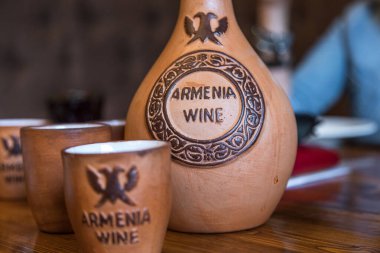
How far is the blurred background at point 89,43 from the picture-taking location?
2.08 meters

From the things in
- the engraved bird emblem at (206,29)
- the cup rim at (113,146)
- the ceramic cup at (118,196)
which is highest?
the engraved bird emblem at (206,29)

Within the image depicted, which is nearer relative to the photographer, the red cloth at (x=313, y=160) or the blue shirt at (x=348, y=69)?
the red cloth at (x=313, y=160)

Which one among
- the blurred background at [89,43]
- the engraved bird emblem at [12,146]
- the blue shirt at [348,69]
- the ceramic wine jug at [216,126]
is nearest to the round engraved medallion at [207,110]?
the ceramic wine jug at [216,126]

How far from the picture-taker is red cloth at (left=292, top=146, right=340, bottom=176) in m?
0.80

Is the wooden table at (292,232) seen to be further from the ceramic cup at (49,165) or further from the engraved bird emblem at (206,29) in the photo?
the engraved bird emblem at (206,29)

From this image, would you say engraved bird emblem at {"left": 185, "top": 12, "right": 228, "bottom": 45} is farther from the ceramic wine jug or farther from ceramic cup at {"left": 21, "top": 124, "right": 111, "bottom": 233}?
ceramic cup at {"left": 21, "top": 124, "right": 111, "bottom": 233}

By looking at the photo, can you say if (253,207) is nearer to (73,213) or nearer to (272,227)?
(272,227)

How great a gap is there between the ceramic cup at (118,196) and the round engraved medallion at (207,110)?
0.06 m

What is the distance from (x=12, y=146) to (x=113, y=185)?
312mm

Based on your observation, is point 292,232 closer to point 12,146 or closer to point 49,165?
point 49,165

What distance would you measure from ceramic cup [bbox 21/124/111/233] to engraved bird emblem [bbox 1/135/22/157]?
0.15 metres

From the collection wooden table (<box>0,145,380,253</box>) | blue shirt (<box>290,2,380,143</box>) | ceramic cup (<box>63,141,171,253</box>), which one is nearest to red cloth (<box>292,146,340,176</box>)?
wooden table (<box>0,145,380,253</box>)

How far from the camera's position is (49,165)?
481 mm

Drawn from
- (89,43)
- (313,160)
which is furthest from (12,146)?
(89,43)
